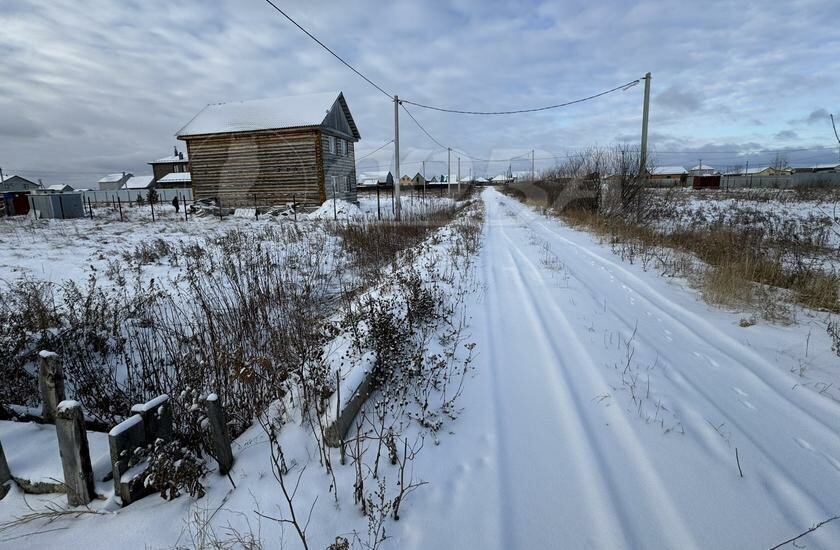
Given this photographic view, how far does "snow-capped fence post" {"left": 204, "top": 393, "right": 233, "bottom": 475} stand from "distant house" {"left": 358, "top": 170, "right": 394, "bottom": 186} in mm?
78999

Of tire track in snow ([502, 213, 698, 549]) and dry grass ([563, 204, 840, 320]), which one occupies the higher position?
dry grass ([563, 204, 840, 320])

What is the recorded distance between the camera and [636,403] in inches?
123

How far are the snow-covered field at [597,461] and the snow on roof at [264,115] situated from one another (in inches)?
816

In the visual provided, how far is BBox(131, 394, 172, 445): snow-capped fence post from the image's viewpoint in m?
2.21

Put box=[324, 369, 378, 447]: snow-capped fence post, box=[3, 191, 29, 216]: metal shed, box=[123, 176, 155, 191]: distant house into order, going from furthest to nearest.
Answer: box=[123, 176, 155, 191]: distant house
box=[3, 191, 29, 216]: metal shed
box=[324, 369, 378, 447]: snow-capped fence post

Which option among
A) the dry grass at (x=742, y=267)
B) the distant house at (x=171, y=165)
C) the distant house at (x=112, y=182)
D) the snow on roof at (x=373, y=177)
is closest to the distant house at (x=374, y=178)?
the snow on roof at (x=373, y=177)

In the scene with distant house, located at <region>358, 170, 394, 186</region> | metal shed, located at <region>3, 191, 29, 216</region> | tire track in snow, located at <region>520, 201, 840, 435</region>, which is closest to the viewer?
tire track in snow, located at <region>520, 201, 840, 435</region>

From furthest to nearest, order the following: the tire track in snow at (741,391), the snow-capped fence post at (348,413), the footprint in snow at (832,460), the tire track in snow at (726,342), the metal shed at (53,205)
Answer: the metal shed at (53,205)
the tire track in snow at (726,342)
the snow-capped fence post at (348,413)
the footprint in snow at (832,460)
the tire track in snow at (741,391)

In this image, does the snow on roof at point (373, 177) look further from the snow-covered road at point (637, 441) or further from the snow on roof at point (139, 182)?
the snow-covered road at point (637, 441)

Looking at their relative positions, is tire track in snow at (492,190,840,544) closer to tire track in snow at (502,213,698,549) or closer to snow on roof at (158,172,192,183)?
tire track in snow at (502,213,698,549)

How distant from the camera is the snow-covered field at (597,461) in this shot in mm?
2004

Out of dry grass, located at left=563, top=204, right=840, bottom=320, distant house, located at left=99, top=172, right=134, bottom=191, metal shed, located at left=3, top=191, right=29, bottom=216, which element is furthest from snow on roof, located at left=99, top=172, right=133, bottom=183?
dry grass, located at left=563, top=204, right=840, bottom=320

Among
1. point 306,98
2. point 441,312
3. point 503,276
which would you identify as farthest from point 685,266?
point 306,98

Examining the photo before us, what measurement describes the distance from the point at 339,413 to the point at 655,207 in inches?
630
